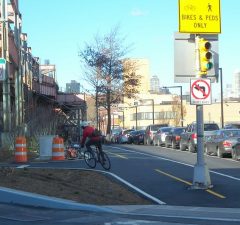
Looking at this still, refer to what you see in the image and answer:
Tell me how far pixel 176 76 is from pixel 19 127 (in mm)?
15291

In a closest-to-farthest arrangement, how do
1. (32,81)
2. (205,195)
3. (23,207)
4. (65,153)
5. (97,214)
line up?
(97,214)
(23,207)
(205,195)
(65,153)
(32,81)

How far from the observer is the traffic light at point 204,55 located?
13953mm

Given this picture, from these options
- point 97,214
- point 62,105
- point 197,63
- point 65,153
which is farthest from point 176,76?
point 62,105

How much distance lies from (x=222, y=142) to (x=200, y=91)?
12857 millimetres

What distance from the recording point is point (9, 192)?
500 inches

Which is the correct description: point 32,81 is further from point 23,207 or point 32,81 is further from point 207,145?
point 23,207

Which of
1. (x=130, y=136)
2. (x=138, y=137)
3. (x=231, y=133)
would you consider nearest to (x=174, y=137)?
(x=231, y=133)

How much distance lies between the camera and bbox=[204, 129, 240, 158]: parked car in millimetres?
26016

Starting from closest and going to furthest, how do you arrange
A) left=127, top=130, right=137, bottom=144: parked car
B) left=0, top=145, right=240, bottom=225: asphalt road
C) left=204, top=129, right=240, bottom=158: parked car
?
1. left=0, top=145, right=240, bottom=225: asphalt road
2. left=204, top=129, right=240, bottom=158: parked car
3. left=127, top=130, right=137, bottom=144: parked car

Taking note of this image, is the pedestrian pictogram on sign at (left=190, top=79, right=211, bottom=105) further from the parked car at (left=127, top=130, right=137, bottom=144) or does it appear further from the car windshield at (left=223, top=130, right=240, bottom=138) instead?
the parked car at (left=127, top=130, right=137, bottom=144)

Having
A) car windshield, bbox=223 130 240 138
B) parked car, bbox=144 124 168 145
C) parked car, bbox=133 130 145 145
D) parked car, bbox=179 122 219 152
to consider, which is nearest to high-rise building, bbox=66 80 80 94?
parked car, bbox=133 130 145 145

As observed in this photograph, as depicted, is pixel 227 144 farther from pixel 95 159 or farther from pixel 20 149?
pixel 20 149

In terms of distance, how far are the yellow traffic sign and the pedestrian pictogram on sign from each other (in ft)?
4.22

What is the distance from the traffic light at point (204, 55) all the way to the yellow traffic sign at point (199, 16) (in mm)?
335
